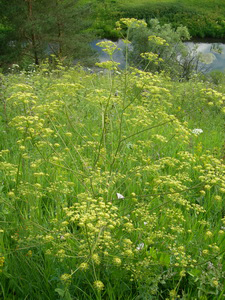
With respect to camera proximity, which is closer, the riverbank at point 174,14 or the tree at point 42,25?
the tree at point 42,25

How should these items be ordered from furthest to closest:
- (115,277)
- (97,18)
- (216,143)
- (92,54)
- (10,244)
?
1. (97,18)
2. (92,54)
3. (216,143)
4. (10,244)
5. (115,277)

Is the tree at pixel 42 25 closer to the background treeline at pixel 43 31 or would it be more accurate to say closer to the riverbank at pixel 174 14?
the background treeline at pixel 43 31

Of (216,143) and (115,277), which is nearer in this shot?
(115,277)

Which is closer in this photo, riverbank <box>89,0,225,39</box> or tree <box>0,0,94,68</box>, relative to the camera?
tree <box>0,0,94,68</box>

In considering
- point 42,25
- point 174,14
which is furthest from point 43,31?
point 174,14

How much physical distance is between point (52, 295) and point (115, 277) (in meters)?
0.36

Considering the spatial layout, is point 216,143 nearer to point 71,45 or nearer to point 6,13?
point 6,13

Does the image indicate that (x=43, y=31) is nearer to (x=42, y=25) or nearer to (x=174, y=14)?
(x=42, y=25)

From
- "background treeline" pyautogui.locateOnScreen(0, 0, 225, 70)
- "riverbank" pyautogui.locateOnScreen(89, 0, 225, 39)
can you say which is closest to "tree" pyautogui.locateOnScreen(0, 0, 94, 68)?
"background treeline" pyautogui.locateOnScreen(0, 0, 225, 70)

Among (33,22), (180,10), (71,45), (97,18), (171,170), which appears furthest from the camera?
(180,10)

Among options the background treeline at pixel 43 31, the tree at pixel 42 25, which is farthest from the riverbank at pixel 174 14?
the tree at pixel 42 25

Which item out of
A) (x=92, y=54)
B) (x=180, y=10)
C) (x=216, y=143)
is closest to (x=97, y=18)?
(x=180, y=10)

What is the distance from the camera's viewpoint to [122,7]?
147 ft

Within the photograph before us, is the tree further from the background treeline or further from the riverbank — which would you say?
the riverbank
